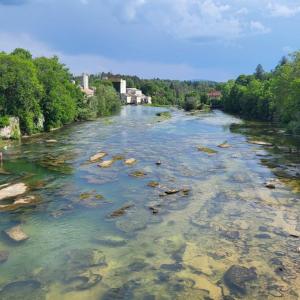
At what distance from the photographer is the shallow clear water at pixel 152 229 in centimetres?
1823

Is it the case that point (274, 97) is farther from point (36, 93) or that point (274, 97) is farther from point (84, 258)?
point (84, 258)

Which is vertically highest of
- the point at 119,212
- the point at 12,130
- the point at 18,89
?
the point at 18,89

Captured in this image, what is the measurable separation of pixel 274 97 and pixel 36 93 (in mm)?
54012

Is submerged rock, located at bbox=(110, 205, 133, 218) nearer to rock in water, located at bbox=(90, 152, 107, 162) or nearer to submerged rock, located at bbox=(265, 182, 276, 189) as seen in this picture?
submerged rock, located at bbox=(265, 182, 276, 189)

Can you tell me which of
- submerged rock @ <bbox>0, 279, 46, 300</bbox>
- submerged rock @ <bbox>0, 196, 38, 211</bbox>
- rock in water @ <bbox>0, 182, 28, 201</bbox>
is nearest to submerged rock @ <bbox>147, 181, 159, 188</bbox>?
submerged rock @ <bbox>0, 196, 38, 211</bbox>

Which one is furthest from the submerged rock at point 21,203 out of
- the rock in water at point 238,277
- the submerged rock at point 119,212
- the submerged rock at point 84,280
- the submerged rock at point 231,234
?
the rock in water at point 238,277

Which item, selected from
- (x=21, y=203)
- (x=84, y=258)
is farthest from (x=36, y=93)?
(x=84, y=258)

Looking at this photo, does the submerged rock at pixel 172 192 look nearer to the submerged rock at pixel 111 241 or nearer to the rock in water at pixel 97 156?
the submerged rock at pixel 111 241

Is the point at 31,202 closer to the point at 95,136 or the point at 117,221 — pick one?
the point at 117,221

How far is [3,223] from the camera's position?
1009 inches

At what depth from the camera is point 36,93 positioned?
69.6 meters

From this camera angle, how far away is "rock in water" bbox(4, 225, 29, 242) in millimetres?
23203

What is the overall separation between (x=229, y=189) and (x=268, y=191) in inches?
123

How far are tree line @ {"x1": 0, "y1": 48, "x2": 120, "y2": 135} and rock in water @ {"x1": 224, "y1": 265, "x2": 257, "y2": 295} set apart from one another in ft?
158
